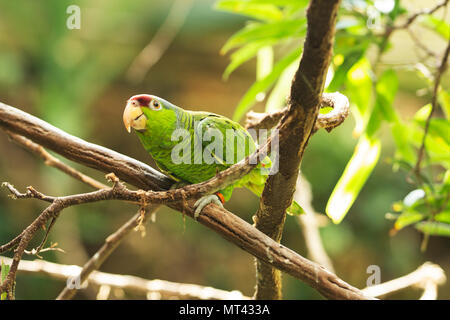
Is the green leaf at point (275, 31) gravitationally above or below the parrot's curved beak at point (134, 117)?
above

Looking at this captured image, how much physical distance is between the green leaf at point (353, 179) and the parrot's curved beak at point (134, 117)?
70 centimetres

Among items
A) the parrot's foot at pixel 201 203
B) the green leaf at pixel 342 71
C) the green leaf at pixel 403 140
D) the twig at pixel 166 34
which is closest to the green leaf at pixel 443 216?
the green leaf at pixel 403 140

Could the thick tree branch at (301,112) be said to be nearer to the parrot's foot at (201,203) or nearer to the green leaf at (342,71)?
the parrot's foot at (201,203)

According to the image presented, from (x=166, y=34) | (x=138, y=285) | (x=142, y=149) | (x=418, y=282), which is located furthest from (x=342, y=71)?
(x=166, y=34)

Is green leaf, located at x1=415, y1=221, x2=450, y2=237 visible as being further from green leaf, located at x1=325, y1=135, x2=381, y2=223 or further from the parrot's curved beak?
the parrot's curved beak

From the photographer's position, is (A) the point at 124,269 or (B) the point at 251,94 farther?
(A) the point at 124,269

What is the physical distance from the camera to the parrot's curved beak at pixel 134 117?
96 centimetres

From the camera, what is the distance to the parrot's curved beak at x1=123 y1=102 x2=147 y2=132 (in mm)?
964

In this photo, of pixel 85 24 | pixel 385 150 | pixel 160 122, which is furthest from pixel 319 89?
pixel 85 24

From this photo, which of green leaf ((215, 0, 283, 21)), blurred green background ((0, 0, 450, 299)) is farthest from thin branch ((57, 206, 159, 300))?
blurred green background ((0, 0, 450, 299))

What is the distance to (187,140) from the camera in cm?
106

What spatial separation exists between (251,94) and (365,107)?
0.48m

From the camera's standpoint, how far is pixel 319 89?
0.71 meters
